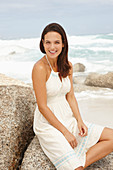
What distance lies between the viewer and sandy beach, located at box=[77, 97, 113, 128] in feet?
16.2

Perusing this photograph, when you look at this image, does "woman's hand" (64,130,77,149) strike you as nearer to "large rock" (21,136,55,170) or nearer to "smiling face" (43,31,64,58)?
"large rock" (21,136,55,170)

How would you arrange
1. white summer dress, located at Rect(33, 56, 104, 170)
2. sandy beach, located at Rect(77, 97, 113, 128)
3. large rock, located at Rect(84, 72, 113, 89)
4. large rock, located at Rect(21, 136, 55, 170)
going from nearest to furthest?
white summer dress, located at Rect(33, 56, 104, 170) → large rock, located at Rect(21, 136, 55, 170) → sandy beach, located at Rect(77, 97, 113, 128) → large rock, located at Rect(84, 72, 113, 89)

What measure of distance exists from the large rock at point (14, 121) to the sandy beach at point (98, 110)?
211cm

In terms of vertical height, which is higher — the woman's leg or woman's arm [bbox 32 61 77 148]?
woman's arm [bbox 32 61 77 148]

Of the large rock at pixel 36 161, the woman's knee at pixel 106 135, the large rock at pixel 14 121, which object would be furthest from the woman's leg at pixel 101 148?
the large rock at pixel 14 121

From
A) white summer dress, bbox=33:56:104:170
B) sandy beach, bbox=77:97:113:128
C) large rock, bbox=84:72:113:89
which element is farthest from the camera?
large rock, bbox=84:72:113:89

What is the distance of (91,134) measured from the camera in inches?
105

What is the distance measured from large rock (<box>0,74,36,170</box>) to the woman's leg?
2.75 ft

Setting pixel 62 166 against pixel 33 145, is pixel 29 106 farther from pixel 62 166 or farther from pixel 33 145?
pixel 62 166

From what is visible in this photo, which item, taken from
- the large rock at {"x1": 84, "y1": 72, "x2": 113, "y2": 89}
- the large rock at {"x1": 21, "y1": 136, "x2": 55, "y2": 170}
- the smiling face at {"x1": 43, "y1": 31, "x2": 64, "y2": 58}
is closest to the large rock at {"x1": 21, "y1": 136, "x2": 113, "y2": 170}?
the large rock at {"x1": 21, "y1": 136, "x2": 55, "y2": 170}

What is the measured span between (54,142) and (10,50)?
2203 centimetres

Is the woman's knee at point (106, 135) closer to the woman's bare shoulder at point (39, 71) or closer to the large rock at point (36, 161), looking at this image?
the large rock at point (36, 161)

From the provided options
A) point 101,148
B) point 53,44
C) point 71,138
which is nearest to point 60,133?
point 71,138

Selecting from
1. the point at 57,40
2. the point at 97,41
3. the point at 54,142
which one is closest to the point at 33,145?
the point at 54,142
